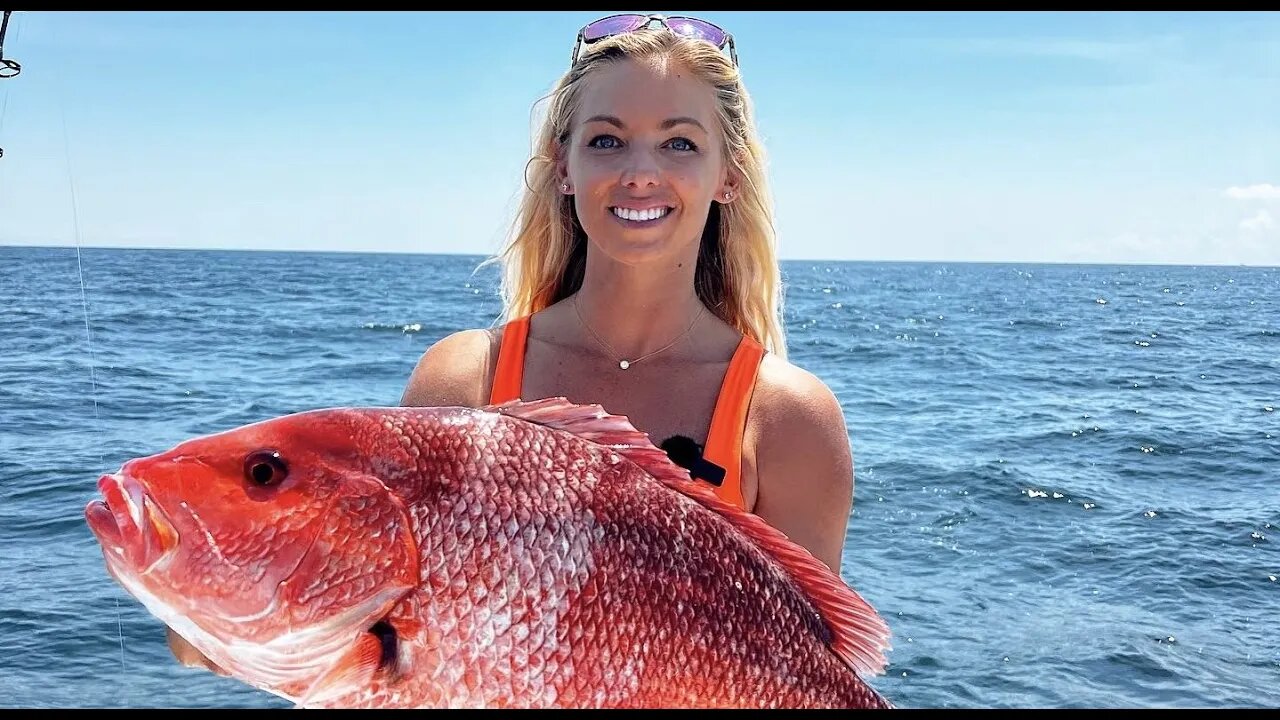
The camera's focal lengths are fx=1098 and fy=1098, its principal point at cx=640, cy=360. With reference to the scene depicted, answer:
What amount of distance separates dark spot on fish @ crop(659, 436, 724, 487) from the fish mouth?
4.03ft

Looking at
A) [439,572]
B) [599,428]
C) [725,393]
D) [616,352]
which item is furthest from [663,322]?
[439,572]

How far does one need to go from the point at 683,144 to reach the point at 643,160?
0.50ft

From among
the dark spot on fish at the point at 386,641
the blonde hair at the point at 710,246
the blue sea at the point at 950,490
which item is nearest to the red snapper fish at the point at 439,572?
the dark spot on fish at the point at 386,641

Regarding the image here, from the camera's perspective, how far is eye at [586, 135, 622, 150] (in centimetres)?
262

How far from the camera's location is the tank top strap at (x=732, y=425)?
251 centimetres

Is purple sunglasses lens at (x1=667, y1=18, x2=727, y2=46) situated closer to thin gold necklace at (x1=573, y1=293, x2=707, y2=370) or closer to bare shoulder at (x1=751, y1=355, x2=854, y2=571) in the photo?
thin gold necklace at (x1=573, y1=293, x2=707, y2=370)

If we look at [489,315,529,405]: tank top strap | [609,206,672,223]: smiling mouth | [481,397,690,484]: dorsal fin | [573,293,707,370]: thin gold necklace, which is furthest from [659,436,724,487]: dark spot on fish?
[481,397,690,484]: dorsal fin

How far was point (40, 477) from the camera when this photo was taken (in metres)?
11.3

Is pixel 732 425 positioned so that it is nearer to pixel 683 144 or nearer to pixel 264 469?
pixel 683 144

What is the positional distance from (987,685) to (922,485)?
5.85 metres

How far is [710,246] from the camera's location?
10.2 feet

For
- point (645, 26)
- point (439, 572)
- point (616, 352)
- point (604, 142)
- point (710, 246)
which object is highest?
point (645, 26)

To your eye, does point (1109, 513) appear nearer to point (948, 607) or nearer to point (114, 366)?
point (948, 607)

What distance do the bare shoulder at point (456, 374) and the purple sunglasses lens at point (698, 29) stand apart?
92 cm
